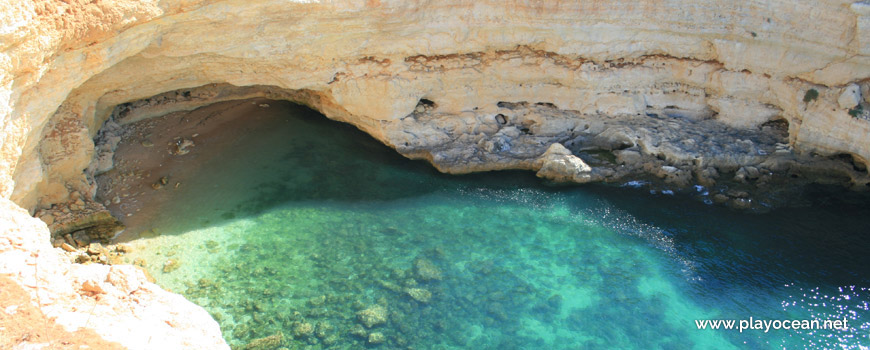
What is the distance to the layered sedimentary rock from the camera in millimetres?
12531

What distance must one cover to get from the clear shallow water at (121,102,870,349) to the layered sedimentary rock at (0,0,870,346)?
1387 millimetres

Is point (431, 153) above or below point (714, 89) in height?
below

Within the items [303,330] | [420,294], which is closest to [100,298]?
[303,330]

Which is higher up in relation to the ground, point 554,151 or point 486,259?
point 554,151

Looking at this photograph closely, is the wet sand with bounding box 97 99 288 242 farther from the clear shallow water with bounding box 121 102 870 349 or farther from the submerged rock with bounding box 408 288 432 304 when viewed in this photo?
the submerged rock with bounding box 408 288 432 304

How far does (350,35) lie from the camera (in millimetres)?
13617

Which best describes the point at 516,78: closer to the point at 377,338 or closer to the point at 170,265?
the point at 377,338

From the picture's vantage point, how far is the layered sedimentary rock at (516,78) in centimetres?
1253

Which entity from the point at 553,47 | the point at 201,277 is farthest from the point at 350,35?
the point at 201,277

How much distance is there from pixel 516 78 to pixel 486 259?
5120 mm

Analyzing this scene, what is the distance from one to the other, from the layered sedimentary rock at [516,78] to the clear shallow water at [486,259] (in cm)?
139

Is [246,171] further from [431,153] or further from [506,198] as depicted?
[506,198]

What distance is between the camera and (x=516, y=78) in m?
15.3

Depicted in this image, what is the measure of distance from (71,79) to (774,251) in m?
14.3
